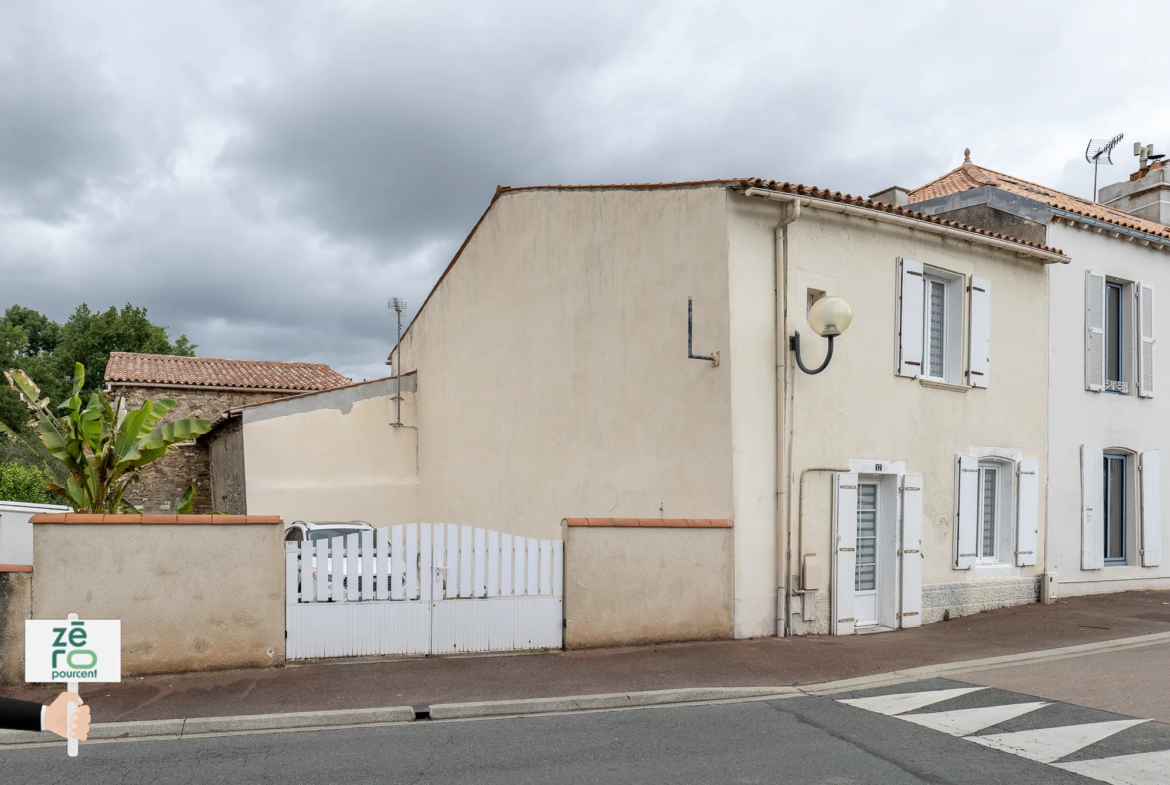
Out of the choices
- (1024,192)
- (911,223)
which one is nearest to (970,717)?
(911,223)

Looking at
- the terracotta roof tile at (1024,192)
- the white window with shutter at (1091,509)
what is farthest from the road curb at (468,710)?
the terracotta roof tile at (1024,192)

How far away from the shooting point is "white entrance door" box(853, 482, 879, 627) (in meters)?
11.1

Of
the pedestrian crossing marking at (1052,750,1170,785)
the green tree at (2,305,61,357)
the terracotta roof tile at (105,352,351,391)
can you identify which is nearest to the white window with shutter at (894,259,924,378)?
the pedestrian crossing marking at (1052,750,1170,785)

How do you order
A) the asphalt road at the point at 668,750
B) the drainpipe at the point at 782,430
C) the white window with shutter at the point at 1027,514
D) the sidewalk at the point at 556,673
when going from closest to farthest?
the asphalt road at the point at 668,750, the sidewalk at the point at 556,673, the drainpipe at the point at 782,430, the white window with shutter at the point at 1027,514

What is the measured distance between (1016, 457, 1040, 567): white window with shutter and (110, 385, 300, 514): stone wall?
19.8m

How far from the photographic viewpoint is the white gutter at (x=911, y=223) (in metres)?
10.2

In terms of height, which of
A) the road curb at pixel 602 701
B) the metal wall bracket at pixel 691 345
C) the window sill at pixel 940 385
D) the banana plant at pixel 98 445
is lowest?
the road curb at pixel 602 701

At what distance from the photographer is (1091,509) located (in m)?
13.2

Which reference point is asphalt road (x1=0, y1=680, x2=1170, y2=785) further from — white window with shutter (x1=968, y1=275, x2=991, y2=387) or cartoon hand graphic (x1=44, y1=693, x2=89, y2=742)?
white window with shutter (x1=968, y1=275, x2=991, y2=387)

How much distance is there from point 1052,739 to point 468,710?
433 centimetres

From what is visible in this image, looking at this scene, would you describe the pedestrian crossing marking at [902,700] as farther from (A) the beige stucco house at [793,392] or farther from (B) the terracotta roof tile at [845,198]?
(B) the terracotta roof tile at [845,198]

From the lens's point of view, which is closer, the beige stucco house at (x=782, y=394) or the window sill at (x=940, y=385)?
the beige stucco house at (x=782, y=394)

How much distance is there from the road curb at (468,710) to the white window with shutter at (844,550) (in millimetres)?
1906

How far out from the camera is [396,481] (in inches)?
782
